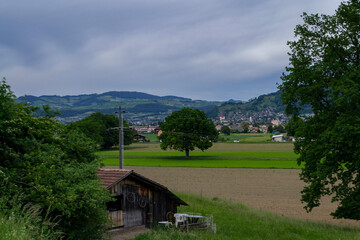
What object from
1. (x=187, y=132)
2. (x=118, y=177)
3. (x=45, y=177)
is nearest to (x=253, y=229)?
(x=118, y=177)

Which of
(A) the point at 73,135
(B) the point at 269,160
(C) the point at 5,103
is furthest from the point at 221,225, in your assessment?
(B) the point at 269,160

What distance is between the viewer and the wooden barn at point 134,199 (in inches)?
744

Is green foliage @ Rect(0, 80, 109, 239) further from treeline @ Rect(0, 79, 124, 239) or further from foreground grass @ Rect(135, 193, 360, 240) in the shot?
foreground grass @ Rect(135, 193, 360, 240)

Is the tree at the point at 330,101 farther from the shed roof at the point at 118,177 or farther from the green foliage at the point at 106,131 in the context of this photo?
the green foliage at the point at 106,131

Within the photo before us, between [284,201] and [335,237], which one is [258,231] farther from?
[284,201]

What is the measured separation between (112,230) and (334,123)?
14.5 m

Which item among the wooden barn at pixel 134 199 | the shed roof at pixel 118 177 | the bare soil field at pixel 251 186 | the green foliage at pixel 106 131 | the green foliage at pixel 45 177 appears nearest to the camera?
the green foliage at pixel 45 177

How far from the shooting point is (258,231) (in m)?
20.1

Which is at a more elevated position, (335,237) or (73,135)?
(73,135)

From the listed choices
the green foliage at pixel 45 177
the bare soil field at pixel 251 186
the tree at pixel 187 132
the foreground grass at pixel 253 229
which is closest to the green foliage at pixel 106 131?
the tree at pixel 187 132

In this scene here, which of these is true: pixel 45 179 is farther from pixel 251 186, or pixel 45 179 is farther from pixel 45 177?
pixel 251 186

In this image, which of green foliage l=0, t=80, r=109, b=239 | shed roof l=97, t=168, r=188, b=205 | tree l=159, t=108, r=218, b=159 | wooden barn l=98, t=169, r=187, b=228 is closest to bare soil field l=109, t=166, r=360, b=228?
wooden barn l=98, t=169, r=187, b=228

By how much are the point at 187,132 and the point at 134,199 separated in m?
52.0

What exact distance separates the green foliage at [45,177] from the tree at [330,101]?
43.7 feet
